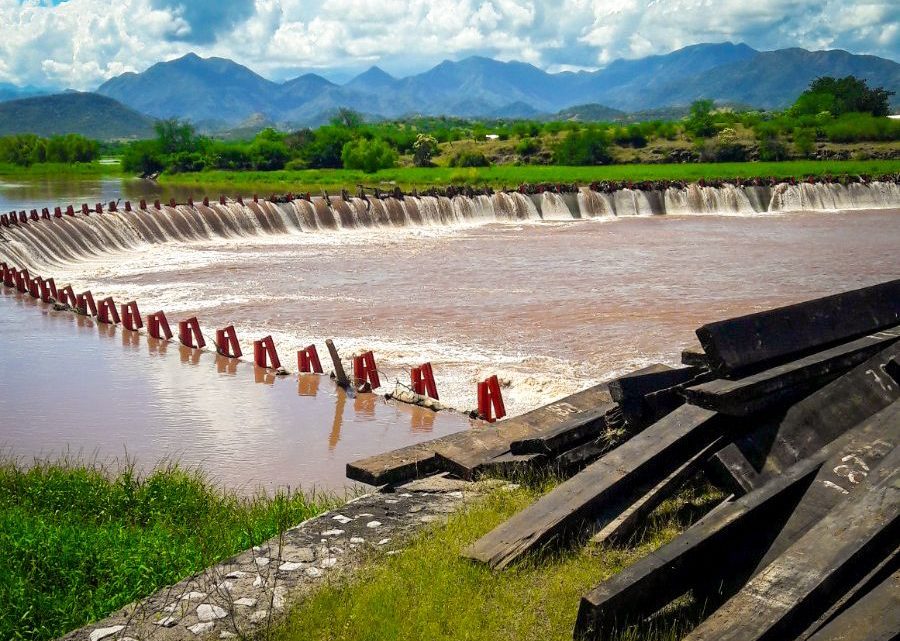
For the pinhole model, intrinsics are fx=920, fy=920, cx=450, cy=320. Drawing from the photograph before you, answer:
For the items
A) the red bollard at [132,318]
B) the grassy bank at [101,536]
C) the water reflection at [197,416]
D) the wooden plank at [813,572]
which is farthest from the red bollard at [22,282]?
the wooden plank at [813,572]

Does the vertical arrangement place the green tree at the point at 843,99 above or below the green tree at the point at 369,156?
above

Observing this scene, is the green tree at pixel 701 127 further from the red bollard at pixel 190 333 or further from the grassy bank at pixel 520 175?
the red bollard at pixel 190 333

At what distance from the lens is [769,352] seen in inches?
235

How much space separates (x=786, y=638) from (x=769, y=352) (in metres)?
2.46

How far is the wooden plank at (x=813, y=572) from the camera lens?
389 cm

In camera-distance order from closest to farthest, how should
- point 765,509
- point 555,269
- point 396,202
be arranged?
point 765,509
point 555,269
point 396,202

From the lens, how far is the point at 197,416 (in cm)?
1241

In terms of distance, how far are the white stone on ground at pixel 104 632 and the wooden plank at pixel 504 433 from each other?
119 inches

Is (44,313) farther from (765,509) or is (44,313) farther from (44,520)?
(765,509)

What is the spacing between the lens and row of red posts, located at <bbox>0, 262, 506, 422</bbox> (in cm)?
1172

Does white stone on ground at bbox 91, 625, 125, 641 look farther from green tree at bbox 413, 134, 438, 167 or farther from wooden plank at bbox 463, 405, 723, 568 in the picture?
green tree at bbox 413, 134, 438, 167

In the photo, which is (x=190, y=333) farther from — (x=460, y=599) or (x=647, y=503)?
(x=460, y=599)

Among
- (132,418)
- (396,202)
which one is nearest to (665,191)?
(396,202)

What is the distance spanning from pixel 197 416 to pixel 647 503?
8.26 meters
